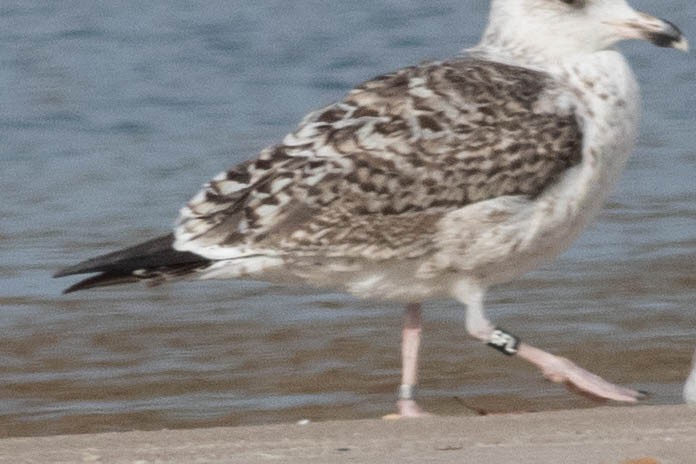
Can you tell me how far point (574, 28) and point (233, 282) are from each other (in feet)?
8.86

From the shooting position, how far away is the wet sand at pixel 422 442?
5.26 metres

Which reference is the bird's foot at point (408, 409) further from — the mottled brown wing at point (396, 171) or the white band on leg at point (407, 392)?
the mottled brown wing at point (396, 171)

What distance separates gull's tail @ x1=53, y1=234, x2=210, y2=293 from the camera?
20.9ft

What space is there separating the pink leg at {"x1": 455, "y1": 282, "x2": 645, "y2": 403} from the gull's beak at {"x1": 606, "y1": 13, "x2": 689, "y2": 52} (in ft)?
3.43

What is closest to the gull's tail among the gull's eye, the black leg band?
the black leg band

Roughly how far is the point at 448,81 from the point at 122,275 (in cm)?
120

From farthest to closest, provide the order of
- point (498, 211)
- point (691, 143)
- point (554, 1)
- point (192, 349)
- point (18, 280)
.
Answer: point (691, 143), point (18, 280), point (192, 349), point (554, 1), point (498, 211)

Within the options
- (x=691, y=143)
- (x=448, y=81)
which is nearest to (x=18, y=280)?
(x=448, y=81)

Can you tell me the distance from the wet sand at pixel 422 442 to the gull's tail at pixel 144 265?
2.36 feet

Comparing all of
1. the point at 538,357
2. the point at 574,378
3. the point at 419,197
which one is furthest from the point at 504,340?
the point at 419,197

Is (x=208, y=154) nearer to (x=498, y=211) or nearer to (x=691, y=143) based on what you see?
(x=691, y=143)

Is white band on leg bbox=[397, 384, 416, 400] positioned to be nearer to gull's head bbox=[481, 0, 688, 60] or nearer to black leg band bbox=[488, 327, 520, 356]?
black leg band bbox=[488, 327, 520, 356]

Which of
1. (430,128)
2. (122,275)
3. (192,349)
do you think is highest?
(430,128)

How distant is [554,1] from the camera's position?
6.92m
